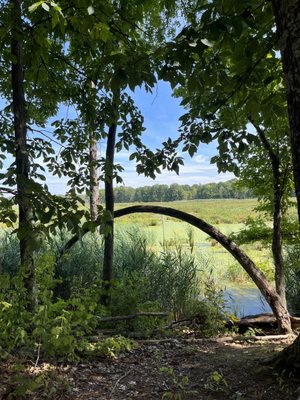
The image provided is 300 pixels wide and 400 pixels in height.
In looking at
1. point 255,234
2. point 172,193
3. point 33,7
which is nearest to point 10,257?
point 255,234

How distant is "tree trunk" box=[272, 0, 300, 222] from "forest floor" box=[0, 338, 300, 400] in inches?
53.0

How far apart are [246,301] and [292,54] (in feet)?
22.2

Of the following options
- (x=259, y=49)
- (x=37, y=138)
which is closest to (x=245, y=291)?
(x=37, y=138)

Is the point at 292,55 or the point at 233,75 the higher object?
the point at 233,75

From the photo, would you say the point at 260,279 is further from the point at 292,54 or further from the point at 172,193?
the point at 172,193

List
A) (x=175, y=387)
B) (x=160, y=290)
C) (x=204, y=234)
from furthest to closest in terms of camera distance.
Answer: (x=204, y=234), (x=160, y=290), (x=175, y=387)

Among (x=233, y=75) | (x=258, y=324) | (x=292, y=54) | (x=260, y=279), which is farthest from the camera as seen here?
(x=258, y=324)

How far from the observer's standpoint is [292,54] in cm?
174

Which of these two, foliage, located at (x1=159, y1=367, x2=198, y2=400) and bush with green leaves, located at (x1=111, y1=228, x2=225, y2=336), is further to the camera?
bush with green leaves, located at (x1=111, y1=228, x2=225, y2=336)

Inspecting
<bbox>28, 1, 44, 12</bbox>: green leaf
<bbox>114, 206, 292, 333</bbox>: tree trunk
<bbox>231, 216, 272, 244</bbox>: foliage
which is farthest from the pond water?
<bbox>28, 1, 44, 12</bbox>: green leaf

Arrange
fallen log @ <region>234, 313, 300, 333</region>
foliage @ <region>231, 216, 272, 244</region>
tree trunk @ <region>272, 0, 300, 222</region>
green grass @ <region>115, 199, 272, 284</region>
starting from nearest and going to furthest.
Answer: tree trunk @ <region>272, 0, 300, 222</region>, fallen log @ <region>234, 313, 300, 333</region>, foliage @ <region>231, 216, 272, 244</region>, green grass @ <region>115, 199, 272, 284</region>

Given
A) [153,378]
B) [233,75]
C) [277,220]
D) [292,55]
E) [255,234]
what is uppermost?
[233,75]

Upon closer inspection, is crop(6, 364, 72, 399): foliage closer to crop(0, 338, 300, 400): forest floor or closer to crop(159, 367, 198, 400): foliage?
crop(0, 338, 300, 400): forest floor

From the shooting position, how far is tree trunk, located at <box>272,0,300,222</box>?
5.65 feet
